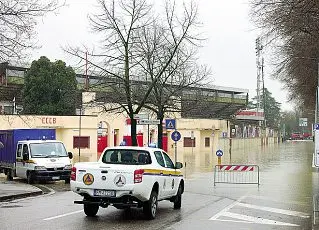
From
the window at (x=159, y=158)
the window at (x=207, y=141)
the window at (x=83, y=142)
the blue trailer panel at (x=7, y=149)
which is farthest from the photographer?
the window at (x=207, y=141)

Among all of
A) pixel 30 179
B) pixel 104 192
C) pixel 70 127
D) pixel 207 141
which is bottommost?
pixel 30 179

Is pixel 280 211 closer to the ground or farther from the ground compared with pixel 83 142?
closer to the ground

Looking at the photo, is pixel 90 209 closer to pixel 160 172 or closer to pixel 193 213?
pixel 160 172

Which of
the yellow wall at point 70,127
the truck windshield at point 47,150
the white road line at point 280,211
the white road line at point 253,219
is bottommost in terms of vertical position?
the white road line at point 280,211

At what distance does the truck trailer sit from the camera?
27109 mm

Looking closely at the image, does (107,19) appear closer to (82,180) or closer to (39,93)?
(82,180)

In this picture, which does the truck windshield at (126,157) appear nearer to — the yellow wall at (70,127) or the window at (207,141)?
the yellow wall at (70,127)

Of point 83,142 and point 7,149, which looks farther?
point 83,142

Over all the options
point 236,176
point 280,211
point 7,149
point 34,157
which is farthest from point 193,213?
point 7,149

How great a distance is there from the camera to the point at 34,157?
2755 centimetres

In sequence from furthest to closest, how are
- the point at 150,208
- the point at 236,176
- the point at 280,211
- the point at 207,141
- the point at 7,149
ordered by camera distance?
the point at 207,141 → the point at 236,176 → the point at 7,149 → the point at 280,211 → the point at 150,208

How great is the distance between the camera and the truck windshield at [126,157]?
1497 cm

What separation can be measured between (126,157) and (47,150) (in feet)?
45.5

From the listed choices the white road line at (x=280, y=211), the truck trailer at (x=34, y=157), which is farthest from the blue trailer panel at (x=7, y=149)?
the white road line at (x=280, y=211)
